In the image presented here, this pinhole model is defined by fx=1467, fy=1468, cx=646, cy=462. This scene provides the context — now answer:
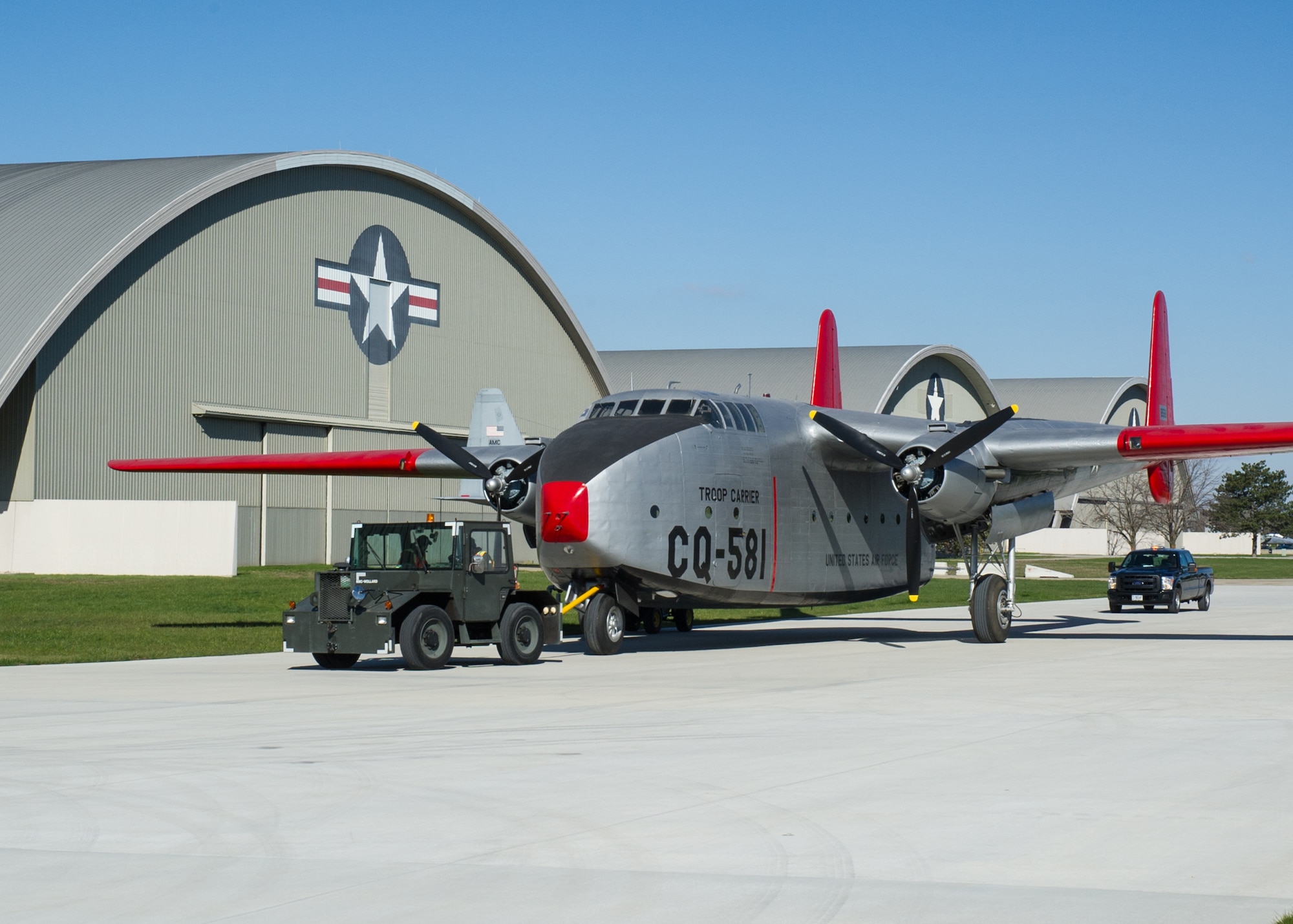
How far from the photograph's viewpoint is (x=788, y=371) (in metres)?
81.1

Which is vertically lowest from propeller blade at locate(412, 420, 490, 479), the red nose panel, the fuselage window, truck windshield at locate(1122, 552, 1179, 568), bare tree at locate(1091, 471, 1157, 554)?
truck windshield at locate(1122, 552, 1179, 568)

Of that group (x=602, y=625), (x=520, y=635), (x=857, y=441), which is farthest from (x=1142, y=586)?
(x=520, y=635)

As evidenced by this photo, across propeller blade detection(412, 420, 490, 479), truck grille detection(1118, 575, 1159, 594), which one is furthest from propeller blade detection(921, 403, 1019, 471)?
truck grille detection(1118, 575, 1159, 594)

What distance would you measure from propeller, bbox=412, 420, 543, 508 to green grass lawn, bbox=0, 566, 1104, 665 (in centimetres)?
440

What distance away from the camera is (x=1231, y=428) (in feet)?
81.7

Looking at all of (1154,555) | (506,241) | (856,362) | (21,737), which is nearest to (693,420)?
(21,737)

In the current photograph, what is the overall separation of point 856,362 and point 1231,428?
56.0m

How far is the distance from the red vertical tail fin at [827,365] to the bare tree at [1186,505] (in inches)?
1902

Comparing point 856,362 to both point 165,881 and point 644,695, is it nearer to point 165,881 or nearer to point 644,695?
point 644,695

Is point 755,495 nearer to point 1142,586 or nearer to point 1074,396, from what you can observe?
point 1142,586

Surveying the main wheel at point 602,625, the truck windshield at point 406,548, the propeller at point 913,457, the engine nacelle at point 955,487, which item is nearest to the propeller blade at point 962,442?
the propeller at point 913,457

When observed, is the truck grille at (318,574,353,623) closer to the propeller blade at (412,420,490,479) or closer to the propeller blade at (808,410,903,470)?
the propeller blade at (412,420,490,479)

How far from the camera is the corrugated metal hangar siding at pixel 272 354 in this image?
139 feet

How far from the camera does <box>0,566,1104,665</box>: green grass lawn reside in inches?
944
